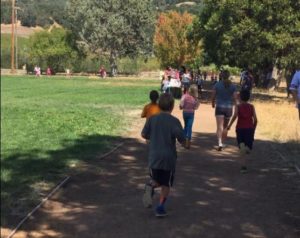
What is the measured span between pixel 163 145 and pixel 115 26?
68974mm

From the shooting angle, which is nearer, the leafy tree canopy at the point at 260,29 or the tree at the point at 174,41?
the leafy tree canopy at the point at 260,29

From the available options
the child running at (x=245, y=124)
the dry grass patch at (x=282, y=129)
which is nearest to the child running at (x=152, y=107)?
the child running at (x=245, y=124)

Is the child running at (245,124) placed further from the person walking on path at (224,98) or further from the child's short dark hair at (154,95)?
the person walking on path at (224,98)

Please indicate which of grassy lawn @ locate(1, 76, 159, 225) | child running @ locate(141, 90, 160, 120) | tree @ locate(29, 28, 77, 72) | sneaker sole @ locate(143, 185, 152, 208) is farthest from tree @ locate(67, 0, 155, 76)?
sneaker sole @ locate(143, 185, 152, 208)

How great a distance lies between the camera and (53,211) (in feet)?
25.6

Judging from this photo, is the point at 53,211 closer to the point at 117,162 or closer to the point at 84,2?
the point at 117,162

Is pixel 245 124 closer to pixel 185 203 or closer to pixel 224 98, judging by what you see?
pixel 224 98

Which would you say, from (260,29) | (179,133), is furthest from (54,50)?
(179,133)

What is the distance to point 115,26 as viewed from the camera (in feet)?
247

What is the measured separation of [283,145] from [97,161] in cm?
510

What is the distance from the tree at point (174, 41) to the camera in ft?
249

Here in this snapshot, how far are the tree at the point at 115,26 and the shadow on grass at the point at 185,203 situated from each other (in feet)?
210

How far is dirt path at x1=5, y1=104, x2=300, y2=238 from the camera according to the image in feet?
23.3

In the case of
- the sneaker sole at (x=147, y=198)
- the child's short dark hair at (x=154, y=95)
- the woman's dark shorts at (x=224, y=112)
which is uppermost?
the child's short dark hair at (x=154, y=95)
